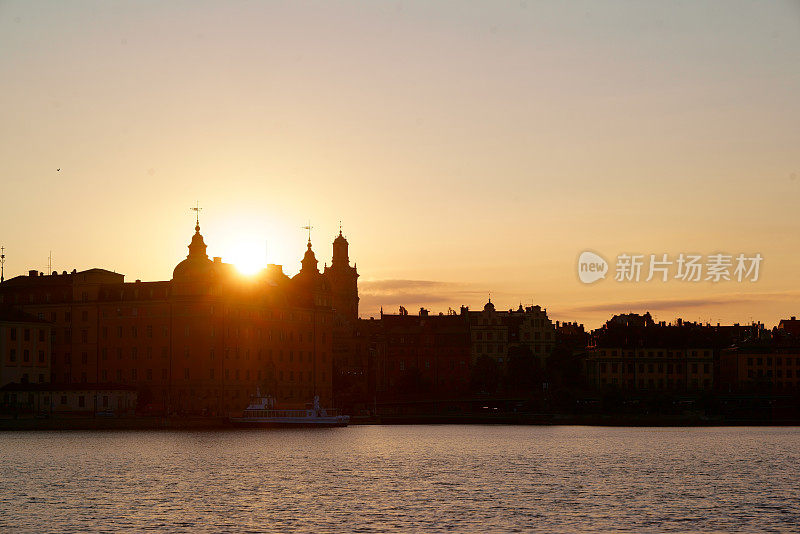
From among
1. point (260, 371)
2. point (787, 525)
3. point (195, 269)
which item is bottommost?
point (787, 525)

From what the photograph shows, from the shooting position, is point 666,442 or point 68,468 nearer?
point 68,468

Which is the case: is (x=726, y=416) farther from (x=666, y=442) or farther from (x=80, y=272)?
(x=80, y=272)

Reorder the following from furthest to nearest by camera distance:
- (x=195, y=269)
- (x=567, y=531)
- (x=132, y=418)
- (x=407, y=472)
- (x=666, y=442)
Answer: (x=195, y=269) → (x=132, y=418) → (x=666, y=442) → (x=407, y=472) → (x=567, y=531)

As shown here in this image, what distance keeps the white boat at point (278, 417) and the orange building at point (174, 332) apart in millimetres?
4446

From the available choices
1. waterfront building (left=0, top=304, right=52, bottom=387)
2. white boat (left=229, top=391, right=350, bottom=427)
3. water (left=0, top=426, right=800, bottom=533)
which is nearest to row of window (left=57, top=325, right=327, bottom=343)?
waterfront building (left=0, top=304, right=52, bottom=387)

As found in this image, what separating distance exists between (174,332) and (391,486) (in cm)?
9645

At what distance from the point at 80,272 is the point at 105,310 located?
27.7 ft

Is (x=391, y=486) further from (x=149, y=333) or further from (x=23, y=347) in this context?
(x=23, y=347)

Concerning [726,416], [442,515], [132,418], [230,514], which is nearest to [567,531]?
[442,515]

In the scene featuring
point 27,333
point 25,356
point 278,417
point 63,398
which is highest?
point 27,333

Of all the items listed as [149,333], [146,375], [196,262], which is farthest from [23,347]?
[196,262]

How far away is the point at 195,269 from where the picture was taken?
169500 millimetres

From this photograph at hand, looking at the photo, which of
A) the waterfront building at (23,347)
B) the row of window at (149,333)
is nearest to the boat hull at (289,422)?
the row of window at (149,333)

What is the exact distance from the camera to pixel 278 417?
167m
